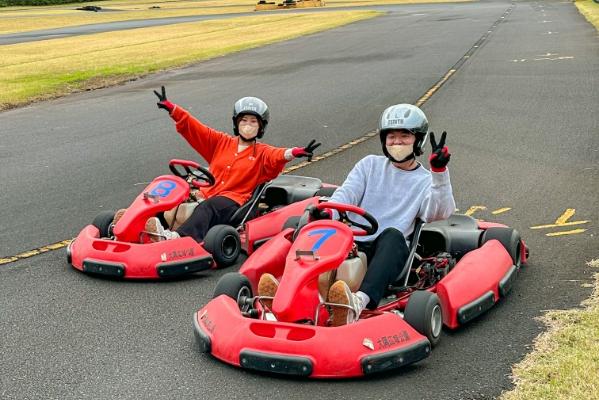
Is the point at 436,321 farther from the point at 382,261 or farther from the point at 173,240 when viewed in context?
the point at 173,240

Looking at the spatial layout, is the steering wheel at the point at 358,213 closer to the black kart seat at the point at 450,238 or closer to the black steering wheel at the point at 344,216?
the black steering wheel at the point at 344,216

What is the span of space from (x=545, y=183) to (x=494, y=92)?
23.5 feet

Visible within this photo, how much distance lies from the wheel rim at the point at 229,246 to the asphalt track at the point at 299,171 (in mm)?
218

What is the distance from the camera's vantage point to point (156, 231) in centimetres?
702

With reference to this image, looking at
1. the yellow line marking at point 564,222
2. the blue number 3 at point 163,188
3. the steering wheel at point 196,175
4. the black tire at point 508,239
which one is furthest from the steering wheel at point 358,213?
the yellow line marking at point 564,222

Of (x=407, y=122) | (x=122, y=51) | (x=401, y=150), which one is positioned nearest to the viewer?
(x=407, y=122)

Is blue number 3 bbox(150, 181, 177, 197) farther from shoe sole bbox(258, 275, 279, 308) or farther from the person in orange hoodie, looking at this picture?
shoe sole bbox(258, 275, 279, 308)

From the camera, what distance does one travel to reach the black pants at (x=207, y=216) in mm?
7223

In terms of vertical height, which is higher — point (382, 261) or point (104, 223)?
point (382, 261)

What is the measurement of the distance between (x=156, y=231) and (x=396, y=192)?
190cm

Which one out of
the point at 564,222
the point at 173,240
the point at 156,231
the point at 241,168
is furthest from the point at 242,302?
the point at 564,222

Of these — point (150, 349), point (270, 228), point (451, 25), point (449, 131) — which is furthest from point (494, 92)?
point (451, 25)

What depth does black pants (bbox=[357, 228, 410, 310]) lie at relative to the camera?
5.47 m

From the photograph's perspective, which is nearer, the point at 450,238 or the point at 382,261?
the point at 382,261
